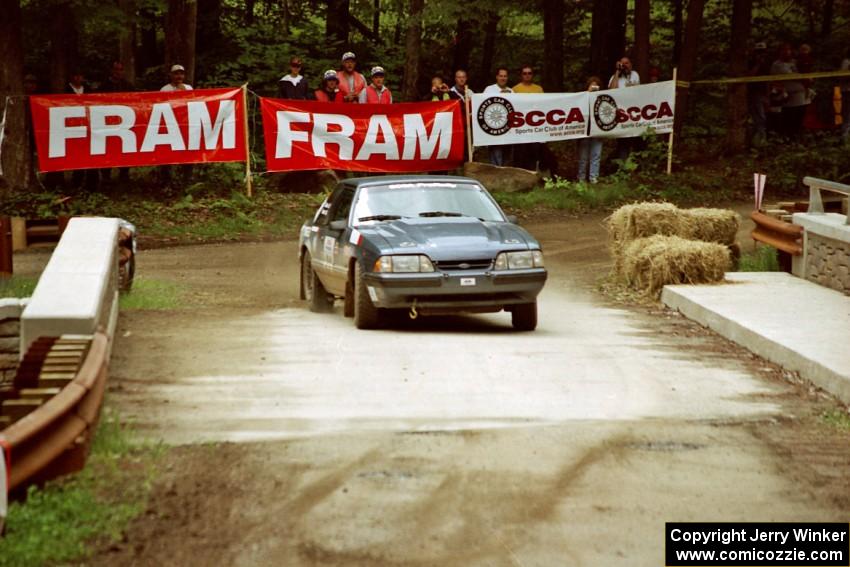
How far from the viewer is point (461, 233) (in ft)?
41.6

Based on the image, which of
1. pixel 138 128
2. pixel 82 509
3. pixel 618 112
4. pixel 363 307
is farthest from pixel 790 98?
pixel 82 509

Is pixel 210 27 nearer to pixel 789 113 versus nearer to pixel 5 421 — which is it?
pixel 789 113

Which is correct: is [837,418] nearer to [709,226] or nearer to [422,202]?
[422,202]

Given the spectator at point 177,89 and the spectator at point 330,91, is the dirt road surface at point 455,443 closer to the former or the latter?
the spectator at point 177,89

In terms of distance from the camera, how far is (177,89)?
22.9 meters

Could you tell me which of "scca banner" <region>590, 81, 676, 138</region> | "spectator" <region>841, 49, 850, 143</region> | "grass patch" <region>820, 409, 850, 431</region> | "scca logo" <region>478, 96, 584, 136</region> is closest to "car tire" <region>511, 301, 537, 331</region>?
"grass patch" <region>820, 409, 850, 431</region>

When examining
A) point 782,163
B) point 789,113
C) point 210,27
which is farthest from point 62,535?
point 210,27

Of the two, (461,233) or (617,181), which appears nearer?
(461,233)

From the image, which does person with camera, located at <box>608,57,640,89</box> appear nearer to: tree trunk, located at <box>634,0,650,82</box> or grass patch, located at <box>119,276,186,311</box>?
tree trunk, located at <box>634,0,650,82</box>

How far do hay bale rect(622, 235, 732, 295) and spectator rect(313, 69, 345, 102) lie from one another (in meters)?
9.66

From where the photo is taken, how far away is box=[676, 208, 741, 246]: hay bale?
16.5 m

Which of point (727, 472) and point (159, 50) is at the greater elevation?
point (159, 50)

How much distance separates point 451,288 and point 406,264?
48cm

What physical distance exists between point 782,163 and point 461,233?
1576 cm
